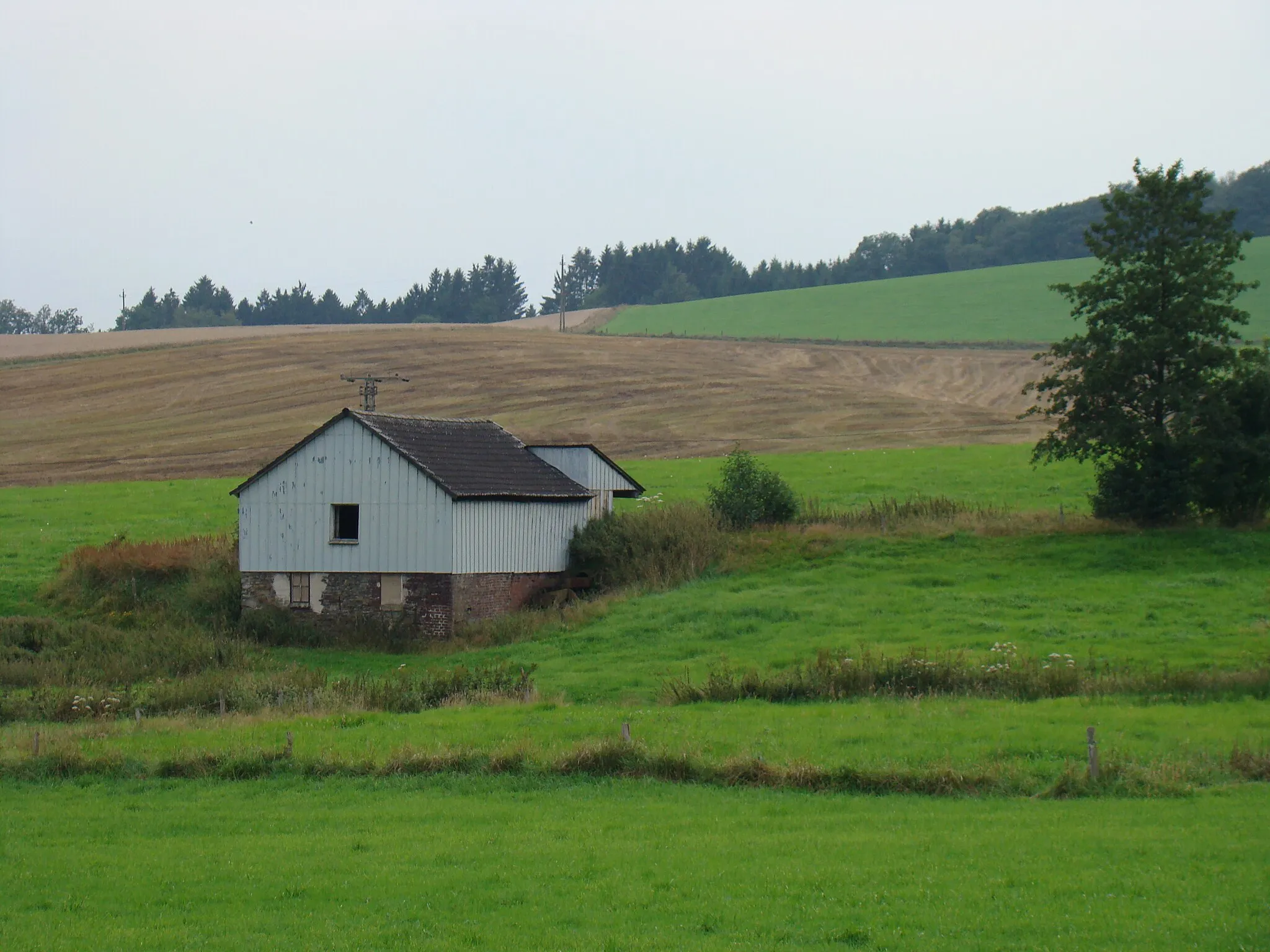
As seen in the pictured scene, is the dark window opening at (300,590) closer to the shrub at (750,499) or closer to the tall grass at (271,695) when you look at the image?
the tall grass at (271,695)

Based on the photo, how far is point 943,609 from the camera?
2902 cm

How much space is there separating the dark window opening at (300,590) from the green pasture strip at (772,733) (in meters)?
12.9

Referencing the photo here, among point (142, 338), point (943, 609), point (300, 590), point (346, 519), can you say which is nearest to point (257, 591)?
point (300, 590)

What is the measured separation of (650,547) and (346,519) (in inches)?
334

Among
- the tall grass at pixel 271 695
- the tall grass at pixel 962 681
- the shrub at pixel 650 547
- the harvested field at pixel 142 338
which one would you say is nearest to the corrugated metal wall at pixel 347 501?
the shrub at pixel 650 547

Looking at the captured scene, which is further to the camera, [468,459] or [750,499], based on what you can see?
[750,499]

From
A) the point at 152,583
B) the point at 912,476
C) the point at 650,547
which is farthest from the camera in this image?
the point at 912,476

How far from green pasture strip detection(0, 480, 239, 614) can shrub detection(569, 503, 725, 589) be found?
1299 centimetres

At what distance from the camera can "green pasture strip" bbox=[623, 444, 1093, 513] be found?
1673 inches

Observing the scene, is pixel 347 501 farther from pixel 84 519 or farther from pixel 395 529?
pixel 84 519

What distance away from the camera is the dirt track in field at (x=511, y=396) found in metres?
60.1

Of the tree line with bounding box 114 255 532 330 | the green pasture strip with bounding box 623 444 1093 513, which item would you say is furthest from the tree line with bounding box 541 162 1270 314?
the green pasture strip with bounding box 623 444 1093 513

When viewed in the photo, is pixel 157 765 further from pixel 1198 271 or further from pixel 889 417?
Result: pixel 889 417

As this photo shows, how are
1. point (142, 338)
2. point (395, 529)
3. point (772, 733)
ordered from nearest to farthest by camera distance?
1. point (772, 733)
2. point (395, 529)
3. point (142, 338)
